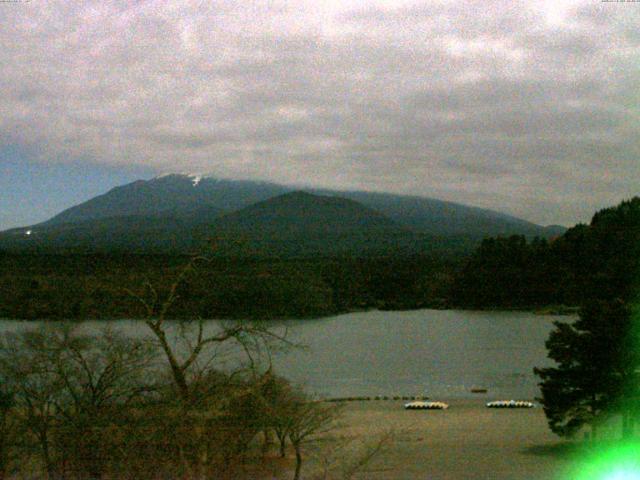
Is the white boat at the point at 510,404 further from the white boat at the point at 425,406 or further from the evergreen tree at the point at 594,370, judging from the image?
the evergreen tree at the point at 594,370

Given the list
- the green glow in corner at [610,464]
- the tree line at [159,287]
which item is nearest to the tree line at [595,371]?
the green glow in corner at [610,464]

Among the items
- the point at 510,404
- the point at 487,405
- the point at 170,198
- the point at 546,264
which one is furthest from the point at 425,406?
Result: the point at 170,198

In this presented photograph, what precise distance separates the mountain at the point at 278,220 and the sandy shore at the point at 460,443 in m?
19.3

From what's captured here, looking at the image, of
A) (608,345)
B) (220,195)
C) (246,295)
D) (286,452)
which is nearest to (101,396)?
(286,452)

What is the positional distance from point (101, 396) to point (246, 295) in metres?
4.61

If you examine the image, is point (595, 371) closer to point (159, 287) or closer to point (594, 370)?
point (594, 370)

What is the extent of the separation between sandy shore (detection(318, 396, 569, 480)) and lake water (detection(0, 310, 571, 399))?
2.48 m

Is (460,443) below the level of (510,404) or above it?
above

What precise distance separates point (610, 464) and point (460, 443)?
160 inches

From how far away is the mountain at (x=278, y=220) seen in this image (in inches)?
2205

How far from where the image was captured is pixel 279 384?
25.4 ft

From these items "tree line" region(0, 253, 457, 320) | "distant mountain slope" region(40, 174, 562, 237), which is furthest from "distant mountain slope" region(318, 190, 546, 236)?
"tree line" region(0, 253, 457, 320)

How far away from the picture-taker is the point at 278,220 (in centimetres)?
8144

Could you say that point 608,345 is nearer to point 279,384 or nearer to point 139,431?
point 279,384
